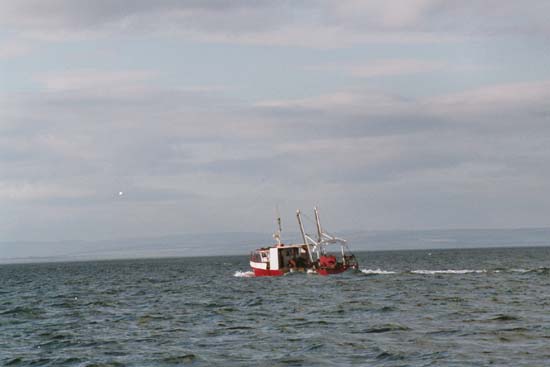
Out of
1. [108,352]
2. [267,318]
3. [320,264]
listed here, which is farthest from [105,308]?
[320,264]

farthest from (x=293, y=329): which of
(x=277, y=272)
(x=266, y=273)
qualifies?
(x=266, y=273)

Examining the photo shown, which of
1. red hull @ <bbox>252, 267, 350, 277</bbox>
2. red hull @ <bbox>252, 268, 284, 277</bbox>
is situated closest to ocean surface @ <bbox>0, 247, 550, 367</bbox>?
red hull @ <bbox>252, 267, 350, 277</bbox>

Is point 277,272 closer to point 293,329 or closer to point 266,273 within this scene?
point 266,273

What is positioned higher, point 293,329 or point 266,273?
point 266,273

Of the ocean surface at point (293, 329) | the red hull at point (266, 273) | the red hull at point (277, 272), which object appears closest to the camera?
the ocean surface at point (293, 329)

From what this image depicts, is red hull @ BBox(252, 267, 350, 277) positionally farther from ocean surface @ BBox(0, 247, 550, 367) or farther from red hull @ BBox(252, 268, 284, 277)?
ocean surface @ BBox(0, 247, 550, 367)

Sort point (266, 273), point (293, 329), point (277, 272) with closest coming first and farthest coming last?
1. point (293, 329)
2. point (277, 272)
3. point (266, 273)

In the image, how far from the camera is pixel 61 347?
41.8 m

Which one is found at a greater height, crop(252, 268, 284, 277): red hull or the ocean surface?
crop(252, 268, 284, 277): red hull

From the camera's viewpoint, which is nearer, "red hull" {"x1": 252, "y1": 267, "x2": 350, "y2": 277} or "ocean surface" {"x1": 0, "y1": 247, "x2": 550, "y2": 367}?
→ "ocean surface" {"x1": 0, "y1": 247, "x2": 550, "y2": 367}

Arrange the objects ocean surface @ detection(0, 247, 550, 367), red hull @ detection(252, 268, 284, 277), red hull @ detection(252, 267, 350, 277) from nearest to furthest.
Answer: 1. ocean surface @ detection(0, 247, 550, 367)
2. red hull @ detection(252, 267, 350, 277)
3. red hull @ detection(252, 268, 284, 277)

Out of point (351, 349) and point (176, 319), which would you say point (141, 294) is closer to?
point (176, 319)

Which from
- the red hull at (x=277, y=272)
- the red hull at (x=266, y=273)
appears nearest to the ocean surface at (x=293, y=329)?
the red hull at (x=277, y=272)

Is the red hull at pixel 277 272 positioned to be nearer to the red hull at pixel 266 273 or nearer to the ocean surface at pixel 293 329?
the red hull at pixel 266 273
